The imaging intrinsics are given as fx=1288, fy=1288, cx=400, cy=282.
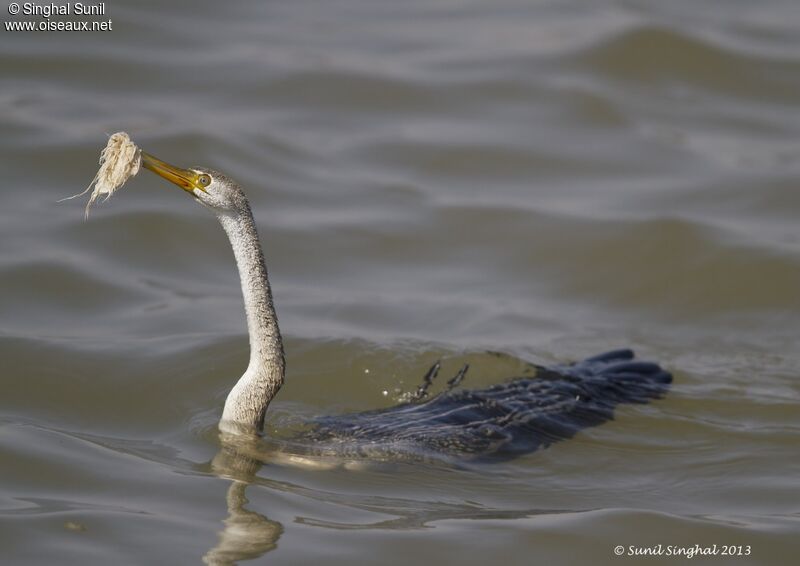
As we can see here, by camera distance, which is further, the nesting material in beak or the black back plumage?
the black back plumage

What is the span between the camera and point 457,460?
6.06m

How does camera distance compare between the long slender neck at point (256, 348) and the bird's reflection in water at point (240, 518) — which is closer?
the bird's reflection in water at point (240, 518)

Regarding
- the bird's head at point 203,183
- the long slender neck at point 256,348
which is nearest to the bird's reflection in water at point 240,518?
the long slender neck at point 256,348

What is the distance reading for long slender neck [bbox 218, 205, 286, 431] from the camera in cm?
579

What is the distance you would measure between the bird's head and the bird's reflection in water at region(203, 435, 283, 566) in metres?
1.15

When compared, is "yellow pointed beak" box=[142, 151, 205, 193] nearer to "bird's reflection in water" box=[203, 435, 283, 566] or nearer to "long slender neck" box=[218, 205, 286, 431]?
"long slender neck" box=[218, 205, 286, 431]

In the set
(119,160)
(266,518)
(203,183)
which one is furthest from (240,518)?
(119,160)

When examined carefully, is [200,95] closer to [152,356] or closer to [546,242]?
[546,242]

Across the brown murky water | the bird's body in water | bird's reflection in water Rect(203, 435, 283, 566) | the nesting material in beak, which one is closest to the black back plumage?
the bird's body in water

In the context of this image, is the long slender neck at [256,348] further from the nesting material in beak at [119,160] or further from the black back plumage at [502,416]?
the nesting material in beak at [119,160]

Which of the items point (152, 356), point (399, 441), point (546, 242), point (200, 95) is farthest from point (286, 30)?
point (399, 441)

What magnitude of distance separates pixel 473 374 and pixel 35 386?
2.45 metres

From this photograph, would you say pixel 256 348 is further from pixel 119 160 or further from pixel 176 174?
pixel 119 160

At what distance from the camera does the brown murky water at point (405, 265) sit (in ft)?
18.8
